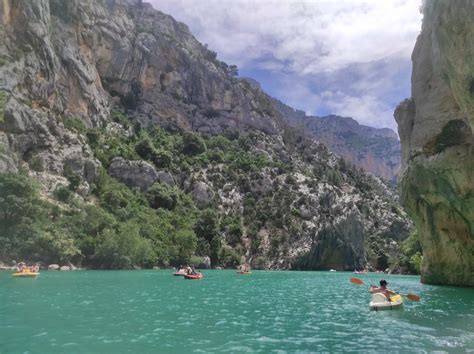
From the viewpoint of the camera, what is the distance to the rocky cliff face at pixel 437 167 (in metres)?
36.1

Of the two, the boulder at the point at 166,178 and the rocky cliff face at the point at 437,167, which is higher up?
the boulder at the point at 166,178

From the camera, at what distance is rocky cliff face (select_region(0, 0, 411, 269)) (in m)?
79.2

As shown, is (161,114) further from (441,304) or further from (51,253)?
(441,304)

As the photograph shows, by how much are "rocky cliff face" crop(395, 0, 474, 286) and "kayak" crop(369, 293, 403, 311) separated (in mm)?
14626

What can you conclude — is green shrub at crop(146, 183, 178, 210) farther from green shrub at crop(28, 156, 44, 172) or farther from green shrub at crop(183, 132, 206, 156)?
green shrub at crop(183, 132, 206, 156)

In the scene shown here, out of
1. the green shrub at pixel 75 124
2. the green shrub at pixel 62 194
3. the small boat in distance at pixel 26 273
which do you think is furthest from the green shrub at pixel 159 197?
the small boat in distance at pixel 26 273

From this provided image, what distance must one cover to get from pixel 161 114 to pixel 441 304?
397ft

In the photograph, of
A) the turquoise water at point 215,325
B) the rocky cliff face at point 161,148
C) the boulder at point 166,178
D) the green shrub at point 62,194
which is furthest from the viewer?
the boulder at point 166,178

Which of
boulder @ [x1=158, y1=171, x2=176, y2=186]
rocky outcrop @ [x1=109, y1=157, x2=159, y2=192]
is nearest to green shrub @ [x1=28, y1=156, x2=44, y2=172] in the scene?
rocky outcrop @ [x1=109, y1=157, x2=159, y2=192]

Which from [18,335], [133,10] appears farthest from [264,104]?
[18,335]

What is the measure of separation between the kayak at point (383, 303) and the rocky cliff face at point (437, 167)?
14.6 metres

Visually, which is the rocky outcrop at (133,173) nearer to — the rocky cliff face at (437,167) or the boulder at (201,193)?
the boulder at (201,193)

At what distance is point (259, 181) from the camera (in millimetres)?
122500

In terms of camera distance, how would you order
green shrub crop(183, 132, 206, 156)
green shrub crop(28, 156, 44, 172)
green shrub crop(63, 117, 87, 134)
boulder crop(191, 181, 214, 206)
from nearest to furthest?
green shrub crop(28, 156, 44, 172) < green shrub crop(63, 117, 87, 134) < boulder crop(191, 181, 214, 206) < green shrub crop(183, 132, 206, 156)
